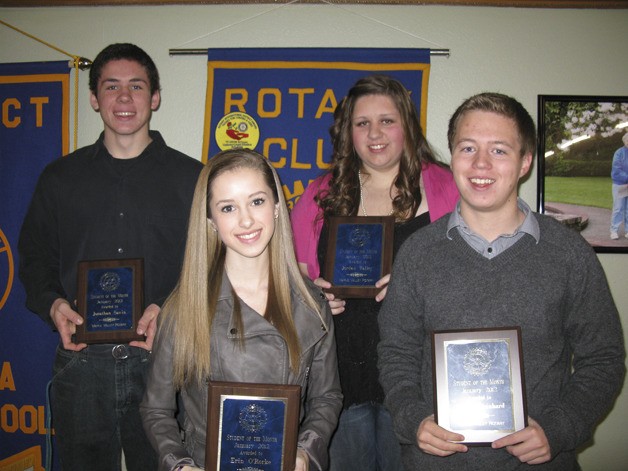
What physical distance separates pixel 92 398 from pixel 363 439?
1474mm

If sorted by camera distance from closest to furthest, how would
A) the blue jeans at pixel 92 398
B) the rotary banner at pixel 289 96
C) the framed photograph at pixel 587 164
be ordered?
1. the blue jeans at pixel 92 398
2. the rotary banner at pixel 289 96
3. the framed photograph at pixel 587 164

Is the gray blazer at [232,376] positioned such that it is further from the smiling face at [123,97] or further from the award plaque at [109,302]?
the smiling face at [123,97]

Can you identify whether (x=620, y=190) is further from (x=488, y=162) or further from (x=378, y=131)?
(x=488, y=162)

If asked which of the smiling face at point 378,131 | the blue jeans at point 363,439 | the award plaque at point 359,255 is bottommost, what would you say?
the blue jeans at point 363,439

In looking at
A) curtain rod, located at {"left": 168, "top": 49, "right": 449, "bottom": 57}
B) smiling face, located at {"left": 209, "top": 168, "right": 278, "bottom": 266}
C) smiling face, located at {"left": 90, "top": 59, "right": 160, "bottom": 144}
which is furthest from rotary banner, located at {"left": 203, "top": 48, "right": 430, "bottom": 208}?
smiling face, located at {"left": 209, "top": 168, "right": 278, "bottom": 266}

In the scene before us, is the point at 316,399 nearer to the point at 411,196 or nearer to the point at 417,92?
the point at 411,196

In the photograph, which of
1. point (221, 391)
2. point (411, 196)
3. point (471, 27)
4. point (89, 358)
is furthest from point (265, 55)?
point (221, 391)

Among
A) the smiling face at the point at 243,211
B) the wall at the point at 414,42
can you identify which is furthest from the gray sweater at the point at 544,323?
the wall at the point at 414,42

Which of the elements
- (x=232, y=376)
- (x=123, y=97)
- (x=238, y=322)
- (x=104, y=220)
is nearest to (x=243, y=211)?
(x=238, y=322)

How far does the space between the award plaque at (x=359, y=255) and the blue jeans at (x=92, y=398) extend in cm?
119

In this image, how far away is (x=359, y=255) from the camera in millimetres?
2576

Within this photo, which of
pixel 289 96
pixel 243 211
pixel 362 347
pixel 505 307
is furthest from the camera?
pixel 289 96

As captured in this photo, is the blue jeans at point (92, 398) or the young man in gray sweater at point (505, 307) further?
the blue jeans at point (92, 398)

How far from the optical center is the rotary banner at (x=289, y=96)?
3.77m
